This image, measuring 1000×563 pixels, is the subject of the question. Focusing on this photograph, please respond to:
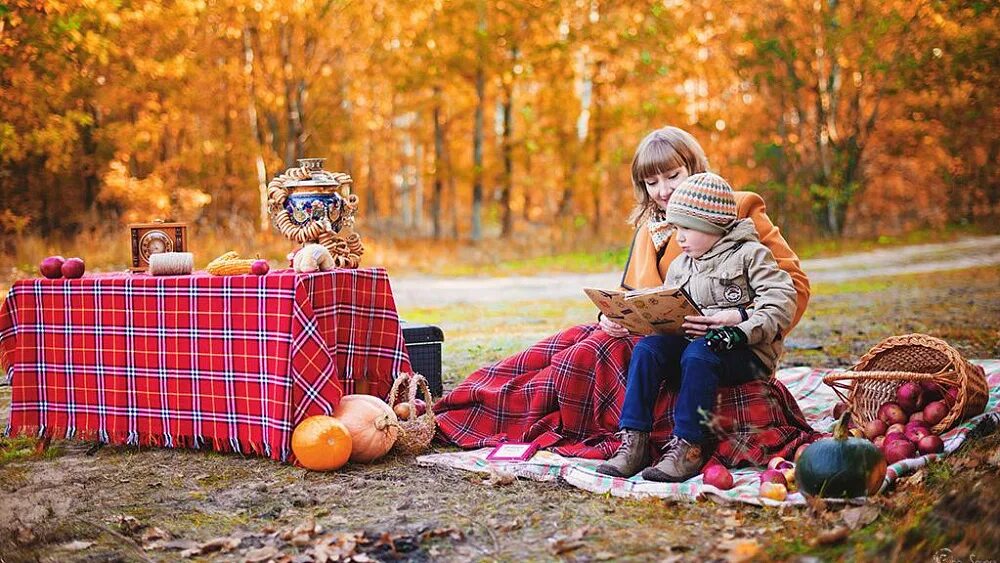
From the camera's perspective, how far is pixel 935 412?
4.72 metres

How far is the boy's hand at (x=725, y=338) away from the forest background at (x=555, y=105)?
1265 cm

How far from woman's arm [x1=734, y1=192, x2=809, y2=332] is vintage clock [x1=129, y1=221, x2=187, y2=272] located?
114 inches

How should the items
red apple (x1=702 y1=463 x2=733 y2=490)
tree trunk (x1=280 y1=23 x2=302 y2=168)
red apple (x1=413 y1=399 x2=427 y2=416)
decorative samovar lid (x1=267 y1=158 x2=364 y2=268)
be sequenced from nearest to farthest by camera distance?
1. red apple (x1=702 y1=463 x2=733 y2=490)
2. decorative samovar lid (x1=267 y1=158 x2=364 y2=268)
3. red apple (x1=413 y1=399 x2=427 y2=416)
4. tree trunk (x1=280 y1=23 x2=302 y2=168)

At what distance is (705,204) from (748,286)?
41cm

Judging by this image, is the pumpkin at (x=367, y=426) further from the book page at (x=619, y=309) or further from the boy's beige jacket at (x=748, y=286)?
the boy's beige jacket at (x=748, y=286)

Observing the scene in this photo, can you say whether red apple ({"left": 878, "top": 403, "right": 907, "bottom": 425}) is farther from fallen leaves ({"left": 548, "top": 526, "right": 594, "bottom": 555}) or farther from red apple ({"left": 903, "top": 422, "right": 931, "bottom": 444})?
fallen leaves ({"left": 548, "top": 526, "right": 594, "bottom": 555})

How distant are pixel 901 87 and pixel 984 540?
62.7ft

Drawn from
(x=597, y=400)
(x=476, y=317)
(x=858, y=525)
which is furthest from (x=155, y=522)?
(x=476, y=317)

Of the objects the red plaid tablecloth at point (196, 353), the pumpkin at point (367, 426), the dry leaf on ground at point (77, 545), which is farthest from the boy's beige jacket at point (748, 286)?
the dry leaf on ground at point (77, 545)

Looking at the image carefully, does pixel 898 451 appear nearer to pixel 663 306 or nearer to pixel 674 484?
pixel 674 484

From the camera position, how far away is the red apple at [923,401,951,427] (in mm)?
4715

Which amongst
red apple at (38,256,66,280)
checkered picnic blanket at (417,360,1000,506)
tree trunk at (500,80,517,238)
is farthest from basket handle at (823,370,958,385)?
tree trunk at (500,80,517,238)

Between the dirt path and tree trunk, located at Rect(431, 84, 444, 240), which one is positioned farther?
tree trunk, located at Rect(431, 84, 444, 240)

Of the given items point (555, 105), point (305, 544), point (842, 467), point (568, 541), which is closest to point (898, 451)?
point (842, 467)
